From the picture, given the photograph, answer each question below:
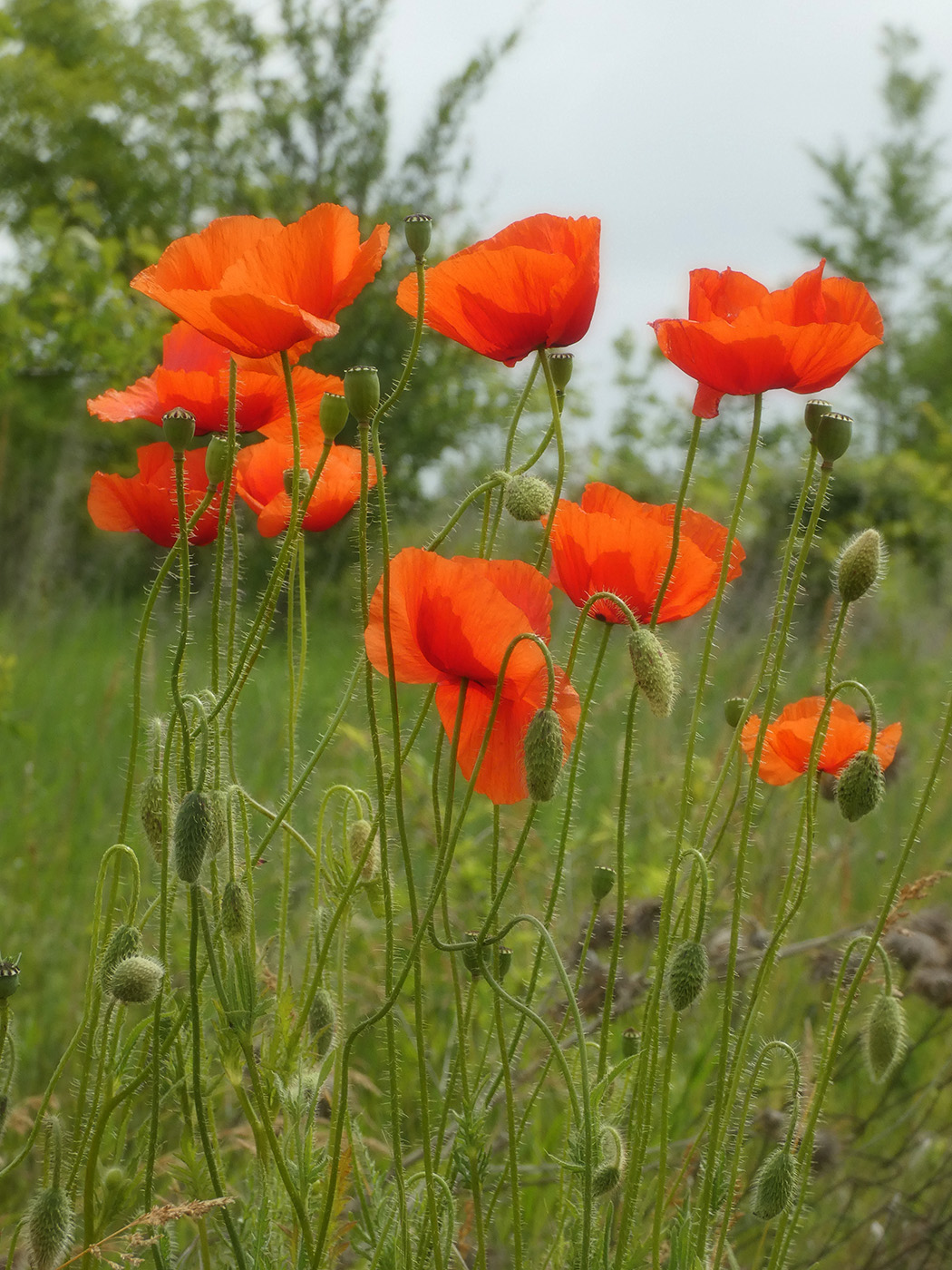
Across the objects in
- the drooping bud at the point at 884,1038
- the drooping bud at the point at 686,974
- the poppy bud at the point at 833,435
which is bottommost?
the drooping bud at the point at 884,1038

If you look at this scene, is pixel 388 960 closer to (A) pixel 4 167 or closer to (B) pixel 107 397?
(B) pixel 107 397

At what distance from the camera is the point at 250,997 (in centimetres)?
117

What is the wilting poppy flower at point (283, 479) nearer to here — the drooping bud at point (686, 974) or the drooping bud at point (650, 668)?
the drooping bud at point (650, 668)

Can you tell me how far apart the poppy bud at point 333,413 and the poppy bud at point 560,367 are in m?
0.26

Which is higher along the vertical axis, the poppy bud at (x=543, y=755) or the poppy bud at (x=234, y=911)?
the poppy bud at (x=543, y=755)

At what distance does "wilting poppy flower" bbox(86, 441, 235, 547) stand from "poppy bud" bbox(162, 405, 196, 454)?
25 centimetres

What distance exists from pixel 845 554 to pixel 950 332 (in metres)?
30.8

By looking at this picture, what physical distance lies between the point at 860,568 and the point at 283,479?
66 cm

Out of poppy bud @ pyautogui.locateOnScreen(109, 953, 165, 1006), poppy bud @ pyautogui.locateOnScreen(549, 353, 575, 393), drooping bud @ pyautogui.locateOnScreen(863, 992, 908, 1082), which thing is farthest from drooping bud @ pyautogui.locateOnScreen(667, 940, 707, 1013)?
poppy bud @ pyautogui.locateOnScreen(549, 353, 575, 393)

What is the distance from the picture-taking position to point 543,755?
3.47 feet

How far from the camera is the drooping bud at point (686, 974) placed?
115 centimetres

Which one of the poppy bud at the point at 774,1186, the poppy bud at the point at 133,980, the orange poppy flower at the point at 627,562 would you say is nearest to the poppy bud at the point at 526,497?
the orange poppy flower at the point at 627,562

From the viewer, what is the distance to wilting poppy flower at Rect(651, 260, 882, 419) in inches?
46.5

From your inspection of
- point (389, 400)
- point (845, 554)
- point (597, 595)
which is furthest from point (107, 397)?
point (845, 554)
